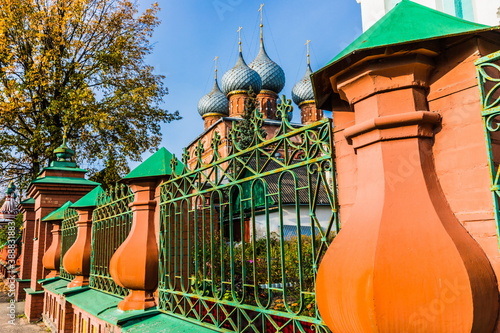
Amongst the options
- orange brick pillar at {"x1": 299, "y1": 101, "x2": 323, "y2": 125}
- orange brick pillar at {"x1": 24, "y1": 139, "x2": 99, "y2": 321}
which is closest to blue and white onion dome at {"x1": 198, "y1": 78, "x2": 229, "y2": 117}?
orange brick pillar at {"x1": 299, "y1": 101, "x2": 323, "y2": 125}

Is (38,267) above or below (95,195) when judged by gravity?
below

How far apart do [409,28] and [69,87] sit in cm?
1340

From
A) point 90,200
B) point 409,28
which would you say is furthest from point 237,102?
point 409,28

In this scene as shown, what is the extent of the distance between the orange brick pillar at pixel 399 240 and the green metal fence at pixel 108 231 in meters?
3.10

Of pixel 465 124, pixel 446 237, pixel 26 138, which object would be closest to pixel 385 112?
pixel 465 124

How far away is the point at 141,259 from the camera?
394cm

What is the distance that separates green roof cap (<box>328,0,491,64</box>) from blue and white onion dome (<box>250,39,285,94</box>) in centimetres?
3177

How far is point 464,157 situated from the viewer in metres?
1.68

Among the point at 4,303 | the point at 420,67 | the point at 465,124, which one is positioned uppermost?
the point at 420,67

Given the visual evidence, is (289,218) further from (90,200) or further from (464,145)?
(464,145)

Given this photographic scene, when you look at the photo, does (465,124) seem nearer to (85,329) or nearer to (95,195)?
(85,329)

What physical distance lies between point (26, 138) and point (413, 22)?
13876mm

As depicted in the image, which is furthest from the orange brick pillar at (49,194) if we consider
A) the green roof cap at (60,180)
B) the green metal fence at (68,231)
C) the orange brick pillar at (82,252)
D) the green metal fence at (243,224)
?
the green metal fence at (243,224)

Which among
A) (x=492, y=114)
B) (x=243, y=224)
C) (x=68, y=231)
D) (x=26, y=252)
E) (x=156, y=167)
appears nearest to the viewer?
(x=492, y=114)
